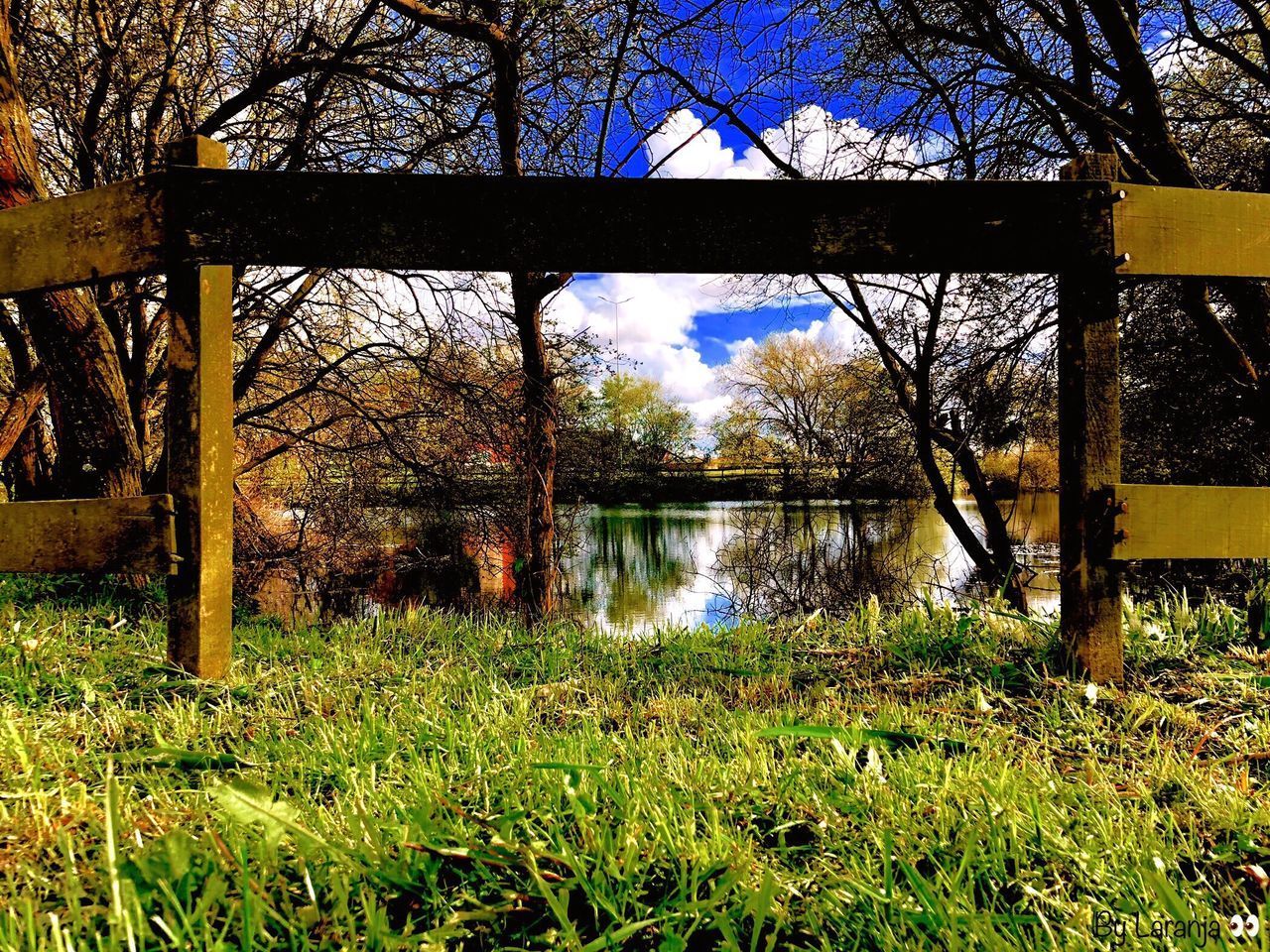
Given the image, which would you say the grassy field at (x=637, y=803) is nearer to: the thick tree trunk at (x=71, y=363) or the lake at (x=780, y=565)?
the lake at (x=780, y=565)

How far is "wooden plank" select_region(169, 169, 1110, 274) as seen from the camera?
8.41 ft

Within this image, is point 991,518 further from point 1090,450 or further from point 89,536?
point 89,536

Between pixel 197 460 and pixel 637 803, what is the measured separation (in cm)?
210

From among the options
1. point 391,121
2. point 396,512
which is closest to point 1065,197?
point 391,121

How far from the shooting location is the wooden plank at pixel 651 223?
2.56 meters

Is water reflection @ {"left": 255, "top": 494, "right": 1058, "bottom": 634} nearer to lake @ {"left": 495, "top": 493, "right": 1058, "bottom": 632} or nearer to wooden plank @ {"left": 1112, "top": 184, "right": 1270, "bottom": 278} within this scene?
lake @ {"left": 495, "top": 493, "right": 1058, "bottom": 632}

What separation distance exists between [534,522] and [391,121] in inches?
154

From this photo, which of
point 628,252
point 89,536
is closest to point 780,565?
point 628,252

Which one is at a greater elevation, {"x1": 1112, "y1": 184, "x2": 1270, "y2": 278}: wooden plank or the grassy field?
{"x1": 1112, "y1": 184, "x2": 1270, "y2": 278}: wooden plank

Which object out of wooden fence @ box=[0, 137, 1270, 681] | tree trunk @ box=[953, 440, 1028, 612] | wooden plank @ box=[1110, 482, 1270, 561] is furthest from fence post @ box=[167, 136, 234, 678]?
tree trunk @ box=[953, 440, 1028, 612]

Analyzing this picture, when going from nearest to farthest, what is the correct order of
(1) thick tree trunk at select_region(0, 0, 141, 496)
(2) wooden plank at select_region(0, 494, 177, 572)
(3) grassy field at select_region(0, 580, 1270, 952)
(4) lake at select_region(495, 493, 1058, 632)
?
(3) grassy field at select_region(0, 580, 1270, 952) < (2) wooden plank at select_region(0, 494, 177, 572) < (1) thick tree trunk at select_region(0, 0, 141, 496) < (4) lake at select_region(495, 493, 1058, 632)

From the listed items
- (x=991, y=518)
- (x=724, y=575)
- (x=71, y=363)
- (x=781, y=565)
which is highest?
(x=71, y=363)

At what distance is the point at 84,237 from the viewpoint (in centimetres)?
264

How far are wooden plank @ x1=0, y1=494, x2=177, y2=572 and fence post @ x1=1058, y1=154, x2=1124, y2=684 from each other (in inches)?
133
